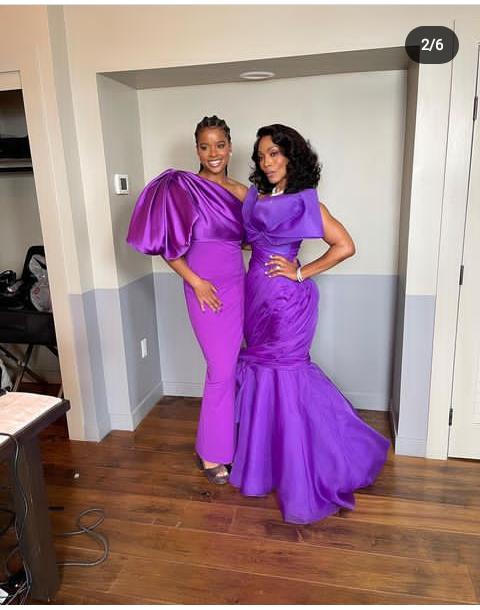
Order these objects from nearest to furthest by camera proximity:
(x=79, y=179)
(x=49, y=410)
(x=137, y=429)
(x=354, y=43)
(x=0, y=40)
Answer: (x=49, y=410) → (x=354, y=43) → (x=0, y=40) → (x=79, y=179) → (x=137, y=429)

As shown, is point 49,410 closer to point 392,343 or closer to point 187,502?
point 187,502

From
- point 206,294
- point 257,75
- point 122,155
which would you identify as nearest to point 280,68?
point 257,75

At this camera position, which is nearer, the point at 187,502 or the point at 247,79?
the point at 187,502

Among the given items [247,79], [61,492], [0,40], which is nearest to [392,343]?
[247,79]

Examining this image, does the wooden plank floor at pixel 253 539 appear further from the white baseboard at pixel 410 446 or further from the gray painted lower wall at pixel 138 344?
the gray painted lower wall at pixel 138 344

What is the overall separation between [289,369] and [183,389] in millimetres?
1290

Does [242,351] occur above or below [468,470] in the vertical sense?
above

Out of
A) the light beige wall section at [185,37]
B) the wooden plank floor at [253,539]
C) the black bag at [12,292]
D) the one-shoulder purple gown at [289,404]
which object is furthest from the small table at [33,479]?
the black bag at [12,292]

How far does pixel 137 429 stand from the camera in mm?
2766

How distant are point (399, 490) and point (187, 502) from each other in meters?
0.96

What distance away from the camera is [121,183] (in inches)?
100

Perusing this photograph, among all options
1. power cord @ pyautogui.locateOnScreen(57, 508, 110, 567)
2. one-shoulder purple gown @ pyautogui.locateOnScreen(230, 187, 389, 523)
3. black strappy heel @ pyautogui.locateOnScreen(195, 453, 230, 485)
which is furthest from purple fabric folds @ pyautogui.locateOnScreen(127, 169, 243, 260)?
power cord @ pyautogui.locateOnScreen(57, 508, 110, 567)

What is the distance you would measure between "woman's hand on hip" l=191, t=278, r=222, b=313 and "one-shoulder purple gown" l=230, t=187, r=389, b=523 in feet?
0.47

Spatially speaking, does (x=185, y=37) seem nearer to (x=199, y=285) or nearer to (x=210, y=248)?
(x=210, y=248)
